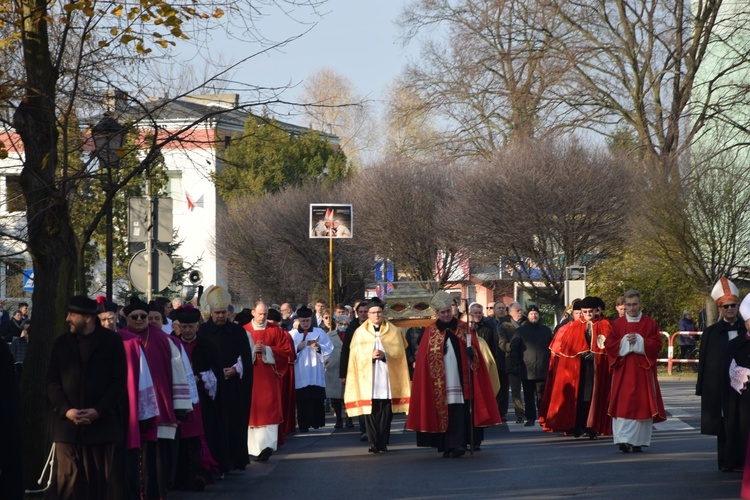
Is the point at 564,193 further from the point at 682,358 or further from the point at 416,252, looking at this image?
the point at 416,252

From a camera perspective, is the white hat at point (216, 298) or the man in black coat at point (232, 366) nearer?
the man in black coat at point (232, 366)

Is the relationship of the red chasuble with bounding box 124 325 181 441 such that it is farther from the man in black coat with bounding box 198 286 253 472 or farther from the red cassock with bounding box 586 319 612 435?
the red cassock with bounding box 586 319 612 435

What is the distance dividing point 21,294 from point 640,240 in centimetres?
1842

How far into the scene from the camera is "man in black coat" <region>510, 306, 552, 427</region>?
66.7 feet

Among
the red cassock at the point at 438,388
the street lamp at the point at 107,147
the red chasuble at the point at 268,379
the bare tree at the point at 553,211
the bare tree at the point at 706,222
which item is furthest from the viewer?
the bare tree at the point at 553,211

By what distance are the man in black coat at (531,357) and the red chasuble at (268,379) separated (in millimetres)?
4690

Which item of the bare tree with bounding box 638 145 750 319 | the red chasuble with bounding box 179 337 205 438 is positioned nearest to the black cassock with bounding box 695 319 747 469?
the red chasuble with bounding box 179 337 205 438

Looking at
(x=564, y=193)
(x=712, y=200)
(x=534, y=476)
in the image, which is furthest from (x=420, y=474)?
(x=564, y=193)

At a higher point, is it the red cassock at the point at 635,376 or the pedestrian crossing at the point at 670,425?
the red cassock at the point at 635,376

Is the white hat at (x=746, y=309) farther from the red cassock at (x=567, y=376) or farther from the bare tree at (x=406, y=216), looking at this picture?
the bare tree at (x=406, y=216)

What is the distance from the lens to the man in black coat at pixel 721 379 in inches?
529

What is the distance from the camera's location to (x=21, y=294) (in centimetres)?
4134

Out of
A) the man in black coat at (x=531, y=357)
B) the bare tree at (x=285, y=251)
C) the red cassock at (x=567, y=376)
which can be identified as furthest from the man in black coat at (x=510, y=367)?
the bare tree at (x=285, y=251)

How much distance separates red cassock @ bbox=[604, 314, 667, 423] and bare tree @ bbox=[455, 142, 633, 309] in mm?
22901
